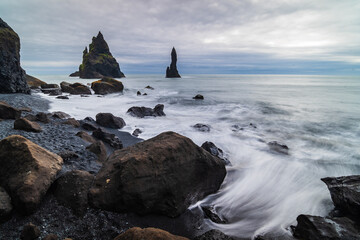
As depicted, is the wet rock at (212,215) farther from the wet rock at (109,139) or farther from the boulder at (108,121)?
the boulder at (108,121)

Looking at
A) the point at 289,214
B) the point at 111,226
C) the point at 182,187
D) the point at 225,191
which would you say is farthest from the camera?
the point at 225,191

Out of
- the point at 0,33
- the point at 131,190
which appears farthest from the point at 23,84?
the point at 131,190

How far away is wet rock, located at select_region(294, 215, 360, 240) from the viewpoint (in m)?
3.10

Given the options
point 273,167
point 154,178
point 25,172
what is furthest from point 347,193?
point 25,172

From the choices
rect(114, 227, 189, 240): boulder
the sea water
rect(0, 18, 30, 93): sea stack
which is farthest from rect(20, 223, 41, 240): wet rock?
rect(0, 18, 30, 93): sea stack

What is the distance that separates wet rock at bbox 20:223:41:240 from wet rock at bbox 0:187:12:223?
0.40 metres

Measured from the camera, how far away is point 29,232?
2727 mm

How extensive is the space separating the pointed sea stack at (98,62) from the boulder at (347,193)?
97.7 meters

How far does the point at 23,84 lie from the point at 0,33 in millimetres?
4192

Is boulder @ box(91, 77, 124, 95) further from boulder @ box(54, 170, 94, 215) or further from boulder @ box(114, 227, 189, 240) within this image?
boulder @ box(114, 227, 189, 240)

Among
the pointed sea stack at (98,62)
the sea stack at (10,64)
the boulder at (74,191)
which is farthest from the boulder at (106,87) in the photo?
the pointed sea stack at (98,62)

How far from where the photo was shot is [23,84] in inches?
703

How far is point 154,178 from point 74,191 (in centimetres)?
139

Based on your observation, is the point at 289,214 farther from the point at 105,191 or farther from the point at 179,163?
the point at 105,191
